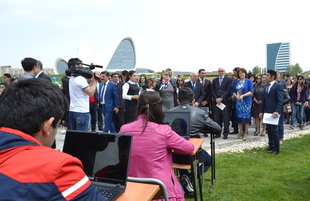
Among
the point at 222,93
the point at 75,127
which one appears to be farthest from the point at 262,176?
the point at 75,127

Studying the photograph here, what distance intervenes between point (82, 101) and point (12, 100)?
3455mm

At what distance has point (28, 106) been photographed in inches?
42.6

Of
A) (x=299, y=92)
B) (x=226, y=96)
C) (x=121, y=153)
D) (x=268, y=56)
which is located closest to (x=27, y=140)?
(x=121, y=153)

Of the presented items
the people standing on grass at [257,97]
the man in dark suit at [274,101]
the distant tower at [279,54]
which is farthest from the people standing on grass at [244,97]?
the distant tower at [279,54]

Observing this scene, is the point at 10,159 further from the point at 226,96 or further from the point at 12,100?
the point at 226,96

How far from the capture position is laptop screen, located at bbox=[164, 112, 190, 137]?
3.13 meters

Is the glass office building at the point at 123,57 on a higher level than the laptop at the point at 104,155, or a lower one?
higher

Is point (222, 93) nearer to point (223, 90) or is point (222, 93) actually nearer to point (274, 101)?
point (223, 90)

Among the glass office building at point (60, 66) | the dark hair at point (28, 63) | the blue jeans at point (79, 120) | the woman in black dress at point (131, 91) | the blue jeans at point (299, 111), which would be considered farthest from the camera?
the glass office building at point (60, 66)

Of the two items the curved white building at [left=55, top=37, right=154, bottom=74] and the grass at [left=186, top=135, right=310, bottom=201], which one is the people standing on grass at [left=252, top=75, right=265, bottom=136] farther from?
the curved white building at [left=55, top=37, right=154, bottom=74]

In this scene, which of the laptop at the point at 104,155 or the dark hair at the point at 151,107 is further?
the dark hair at the point at 151,107

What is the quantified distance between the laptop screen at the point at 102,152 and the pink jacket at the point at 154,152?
1.41 ft

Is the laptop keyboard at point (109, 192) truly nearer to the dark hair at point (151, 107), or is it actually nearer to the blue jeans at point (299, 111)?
the dark hair at point (151, 107)

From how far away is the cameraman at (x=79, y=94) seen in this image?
4344mm
